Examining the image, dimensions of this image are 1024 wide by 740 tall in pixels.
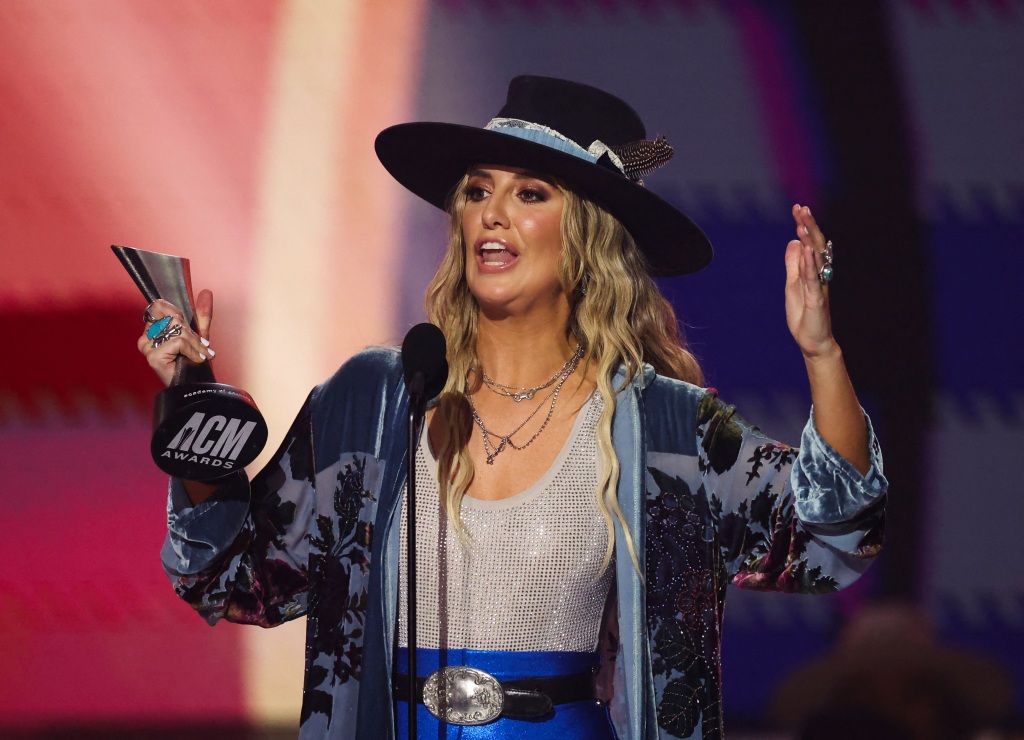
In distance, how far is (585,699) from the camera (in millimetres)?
1978

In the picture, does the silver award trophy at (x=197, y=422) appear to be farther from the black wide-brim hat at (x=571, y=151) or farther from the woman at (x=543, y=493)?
the black wide-brim hat at (x=571, y=151)

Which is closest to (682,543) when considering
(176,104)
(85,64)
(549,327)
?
(549,327)

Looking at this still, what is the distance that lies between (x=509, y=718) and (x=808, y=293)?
2.57 feet

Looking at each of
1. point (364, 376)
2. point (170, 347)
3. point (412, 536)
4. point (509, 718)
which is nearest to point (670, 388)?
point (364, 376)

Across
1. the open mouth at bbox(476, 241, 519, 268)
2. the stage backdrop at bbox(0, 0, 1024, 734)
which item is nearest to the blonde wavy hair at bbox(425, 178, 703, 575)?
the open mouth at bbox(476, 241, 519, 268)

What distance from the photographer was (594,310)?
7.43 feet

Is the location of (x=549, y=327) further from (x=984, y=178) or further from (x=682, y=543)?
(x=984, y=178)

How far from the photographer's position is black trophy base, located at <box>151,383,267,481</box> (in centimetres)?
175

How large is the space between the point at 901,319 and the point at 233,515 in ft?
5.74

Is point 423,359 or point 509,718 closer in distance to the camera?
point 423,359

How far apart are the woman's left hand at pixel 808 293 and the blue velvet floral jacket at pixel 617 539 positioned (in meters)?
0.14

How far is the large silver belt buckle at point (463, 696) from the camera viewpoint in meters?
1.88

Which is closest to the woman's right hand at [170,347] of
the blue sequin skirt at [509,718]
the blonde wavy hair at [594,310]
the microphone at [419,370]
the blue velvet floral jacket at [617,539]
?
the blue velvet floral jacket at [617,539]

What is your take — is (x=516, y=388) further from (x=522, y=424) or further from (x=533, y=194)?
(x=533, y=194)
